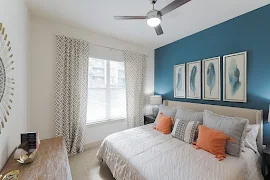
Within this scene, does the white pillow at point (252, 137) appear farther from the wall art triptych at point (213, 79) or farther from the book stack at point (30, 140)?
the book stack at point (30, 140)

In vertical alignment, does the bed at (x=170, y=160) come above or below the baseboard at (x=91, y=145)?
above

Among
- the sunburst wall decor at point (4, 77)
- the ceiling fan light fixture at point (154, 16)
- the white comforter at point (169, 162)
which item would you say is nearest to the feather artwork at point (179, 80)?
the white comforter at point (169, 162)

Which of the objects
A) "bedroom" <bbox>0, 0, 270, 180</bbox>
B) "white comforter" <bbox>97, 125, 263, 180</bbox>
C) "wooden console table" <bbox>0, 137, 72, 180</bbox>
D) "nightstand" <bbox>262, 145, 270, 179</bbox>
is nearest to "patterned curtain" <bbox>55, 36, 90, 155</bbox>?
"bedroom" <bbox>0, 0, 270, 180</bbox>

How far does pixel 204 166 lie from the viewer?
1.41 meters

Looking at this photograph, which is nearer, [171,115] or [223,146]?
[223,146]

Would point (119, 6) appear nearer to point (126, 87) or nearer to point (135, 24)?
point (135, 24)

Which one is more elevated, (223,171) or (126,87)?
(126,87)

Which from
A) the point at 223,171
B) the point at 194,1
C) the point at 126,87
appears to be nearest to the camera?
the point at 223,171

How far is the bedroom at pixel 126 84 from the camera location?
1447 millimetres

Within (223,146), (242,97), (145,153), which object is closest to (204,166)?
(223,146)

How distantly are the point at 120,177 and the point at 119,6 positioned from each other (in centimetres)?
246

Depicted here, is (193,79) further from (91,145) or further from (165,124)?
(91,145)

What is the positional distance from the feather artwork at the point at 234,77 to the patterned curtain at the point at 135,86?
6.73 ft

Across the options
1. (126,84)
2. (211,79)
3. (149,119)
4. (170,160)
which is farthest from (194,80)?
(170,160)
